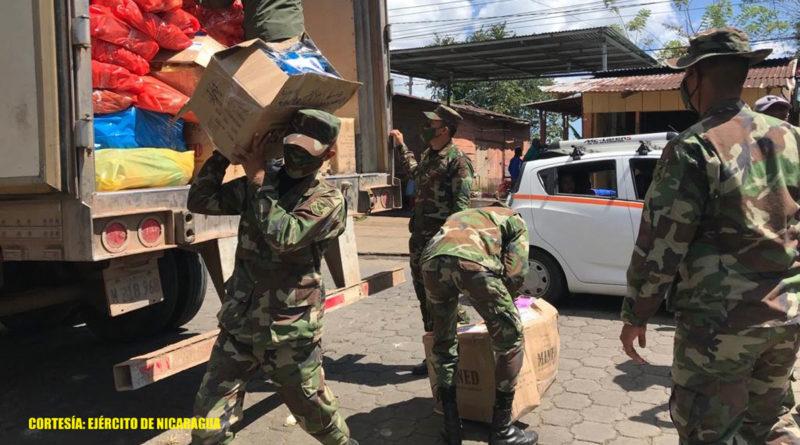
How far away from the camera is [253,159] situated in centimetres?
263

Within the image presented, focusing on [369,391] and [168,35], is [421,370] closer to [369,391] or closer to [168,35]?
[369,391]

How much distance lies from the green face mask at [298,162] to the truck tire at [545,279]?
403 cm

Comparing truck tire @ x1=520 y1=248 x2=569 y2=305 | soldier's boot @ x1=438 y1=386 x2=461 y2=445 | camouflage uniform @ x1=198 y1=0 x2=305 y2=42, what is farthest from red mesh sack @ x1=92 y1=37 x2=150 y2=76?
truck tire @ x1=520 y1=248 x2=569 y2=305

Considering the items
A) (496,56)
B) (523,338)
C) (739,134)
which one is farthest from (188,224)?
(496,56)

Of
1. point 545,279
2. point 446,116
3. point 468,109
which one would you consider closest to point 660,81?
point 545,279

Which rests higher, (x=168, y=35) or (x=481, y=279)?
(x=168, y=35)

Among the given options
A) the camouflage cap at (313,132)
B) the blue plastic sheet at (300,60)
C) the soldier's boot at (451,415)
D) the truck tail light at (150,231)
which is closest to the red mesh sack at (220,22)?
the blue plastic sheet at (300,60)

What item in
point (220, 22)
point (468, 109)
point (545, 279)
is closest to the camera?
point (220, 22)

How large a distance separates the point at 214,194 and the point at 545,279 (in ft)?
13.9

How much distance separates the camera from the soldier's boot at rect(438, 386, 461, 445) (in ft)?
11.0

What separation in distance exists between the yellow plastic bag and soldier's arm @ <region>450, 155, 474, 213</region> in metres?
1.80

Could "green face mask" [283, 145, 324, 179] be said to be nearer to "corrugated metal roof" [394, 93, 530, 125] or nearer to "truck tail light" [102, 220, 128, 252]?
"truck tail light" [102, 220, 128, 252]

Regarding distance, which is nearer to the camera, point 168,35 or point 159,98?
point 159,98

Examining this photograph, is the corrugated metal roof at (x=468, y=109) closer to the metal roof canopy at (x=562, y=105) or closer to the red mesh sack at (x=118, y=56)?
the metal roof canopy at (x=562, y=105)
